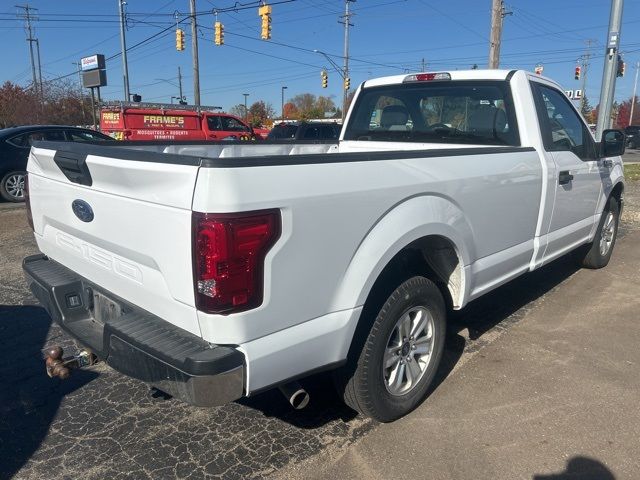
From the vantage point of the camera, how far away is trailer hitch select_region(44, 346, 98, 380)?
256 centimetres

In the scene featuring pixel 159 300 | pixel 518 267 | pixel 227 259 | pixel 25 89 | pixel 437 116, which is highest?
pixel 25 89

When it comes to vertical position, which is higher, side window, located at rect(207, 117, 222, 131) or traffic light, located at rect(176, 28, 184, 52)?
traffic light, located at rect(176, 28, 184, 52)

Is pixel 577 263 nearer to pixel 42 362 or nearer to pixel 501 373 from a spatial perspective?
pixel 501 373

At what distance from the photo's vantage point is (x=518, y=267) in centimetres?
390

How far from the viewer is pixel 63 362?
8.51 ft

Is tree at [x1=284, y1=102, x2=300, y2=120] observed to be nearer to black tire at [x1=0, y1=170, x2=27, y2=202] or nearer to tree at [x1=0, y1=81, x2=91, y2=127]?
tree at [x1=0, y1=81, x2=91, y2=127]

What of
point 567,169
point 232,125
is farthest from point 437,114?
point 232,125

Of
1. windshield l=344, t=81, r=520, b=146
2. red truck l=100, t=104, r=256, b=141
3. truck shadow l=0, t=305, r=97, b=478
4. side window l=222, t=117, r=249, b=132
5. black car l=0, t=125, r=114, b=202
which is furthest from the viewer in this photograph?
side window l=222, t=117, r=249, b=132

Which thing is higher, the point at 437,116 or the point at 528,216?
the point at 437,116

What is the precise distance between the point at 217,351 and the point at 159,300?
39 cm

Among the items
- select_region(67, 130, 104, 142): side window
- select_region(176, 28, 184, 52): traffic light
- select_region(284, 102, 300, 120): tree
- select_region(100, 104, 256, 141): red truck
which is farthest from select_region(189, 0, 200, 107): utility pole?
select_region(284, 102, 300, 120): tree

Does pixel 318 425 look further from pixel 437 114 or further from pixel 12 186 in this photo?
pixel 12 186

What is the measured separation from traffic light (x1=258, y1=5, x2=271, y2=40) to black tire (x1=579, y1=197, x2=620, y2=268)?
18.4m

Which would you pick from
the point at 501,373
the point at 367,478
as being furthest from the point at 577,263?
the point at 367,478
